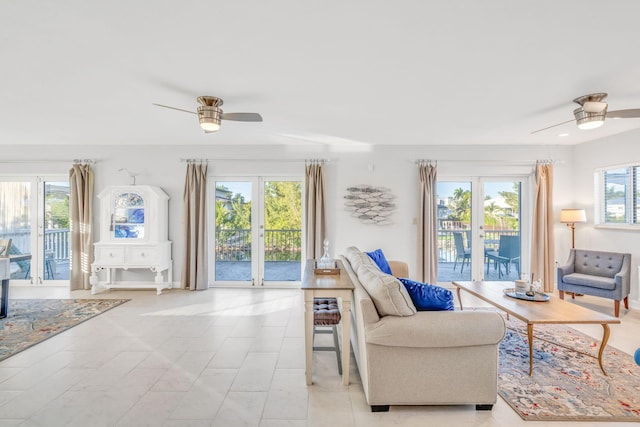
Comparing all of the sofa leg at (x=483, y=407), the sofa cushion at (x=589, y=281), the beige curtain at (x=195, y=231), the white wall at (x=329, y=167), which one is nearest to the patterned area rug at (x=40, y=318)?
the beige curtain at (x=195, y=231)

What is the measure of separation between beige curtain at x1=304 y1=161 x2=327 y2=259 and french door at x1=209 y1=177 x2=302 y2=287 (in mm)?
295

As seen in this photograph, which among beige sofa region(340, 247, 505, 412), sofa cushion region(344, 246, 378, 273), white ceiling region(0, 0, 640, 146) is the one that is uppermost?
white ceiling region(0, 0, 640, 146)

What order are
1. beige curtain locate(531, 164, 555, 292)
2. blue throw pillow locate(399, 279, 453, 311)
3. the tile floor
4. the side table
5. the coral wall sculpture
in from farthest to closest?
1. the coral wall sculpture
2. beige curtain locate(531, 164, 555, 292)
3. the side table
4. blue throw pillow locate(399, 279, 453, 311)
5. the tile floor

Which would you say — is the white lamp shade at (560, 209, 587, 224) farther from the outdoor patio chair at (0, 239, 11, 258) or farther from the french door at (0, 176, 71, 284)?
the french door at (0, 176, 71, 284)

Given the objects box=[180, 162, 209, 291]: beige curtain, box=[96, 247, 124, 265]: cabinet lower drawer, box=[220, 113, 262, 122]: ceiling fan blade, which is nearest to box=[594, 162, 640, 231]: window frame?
box=[220, 113, 262, 122]: ceiling fan blade

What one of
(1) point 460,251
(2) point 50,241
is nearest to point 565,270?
(1) point 460,251

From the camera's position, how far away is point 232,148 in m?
5.54

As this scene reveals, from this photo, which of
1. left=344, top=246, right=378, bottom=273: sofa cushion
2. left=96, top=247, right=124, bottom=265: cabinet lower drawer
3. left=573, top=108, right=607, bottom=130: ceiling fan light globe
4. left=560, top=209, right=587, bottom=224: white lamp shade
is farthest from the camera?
left=96, top=247, right=124, bottom=265: cabinet lower drawer

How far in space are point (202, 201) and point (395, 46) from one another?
13.7 feet

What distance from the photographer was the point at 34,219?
560 cm

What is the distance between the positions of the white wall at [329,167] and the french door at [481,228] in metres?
0.28

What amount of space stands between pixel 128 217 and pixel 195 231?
3.41ft

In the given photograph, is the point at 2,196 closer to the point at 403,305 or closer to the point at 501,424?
the point at 403,305

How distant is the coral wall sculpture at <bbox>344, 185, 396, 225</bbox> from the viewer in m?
5.50
